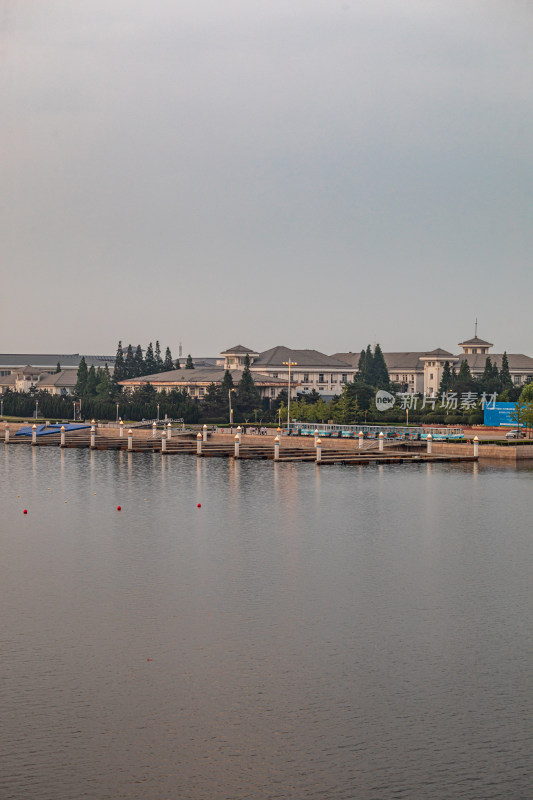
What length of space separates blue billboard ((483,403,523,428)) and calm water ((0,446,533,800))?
61.7 metres

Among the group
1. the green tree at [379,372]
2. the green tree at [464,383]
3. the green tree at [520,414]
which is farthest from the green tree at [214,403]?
the green tree at [520,414]

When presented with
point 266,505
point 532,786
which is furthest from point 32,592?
point 266,505

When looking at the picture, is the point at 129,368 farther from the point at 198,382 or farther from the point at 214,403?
the point at 214,403

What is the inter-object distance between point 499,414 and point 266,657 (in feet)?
307

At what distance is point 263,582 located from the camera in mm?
38094

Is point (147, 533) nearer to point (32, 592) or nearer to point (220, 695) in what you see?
point (32, 592)

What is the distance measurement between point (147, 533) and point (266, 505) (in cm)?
1285

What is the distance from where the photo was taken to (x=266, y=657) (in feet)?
93.6

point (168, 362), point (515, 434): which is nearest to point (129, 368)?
point (168, 362)

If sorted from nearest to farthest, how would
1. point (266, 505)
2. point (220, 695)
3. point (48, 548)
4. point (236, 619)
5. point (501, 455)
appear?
point (220, 695)
point (236, 619)
point (48, 548)
point (266, 505)
point (501, 455)

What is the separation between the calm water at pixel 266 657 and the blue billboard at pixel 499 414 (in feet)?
202

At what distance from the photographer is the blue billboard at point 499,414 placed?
116 m

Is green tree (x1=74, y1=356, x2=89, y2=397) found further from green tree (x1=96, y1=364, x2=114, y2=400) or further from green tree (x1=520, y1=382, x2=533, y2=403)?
green tree (x1=520, y1=382, x2=533, y2=403)

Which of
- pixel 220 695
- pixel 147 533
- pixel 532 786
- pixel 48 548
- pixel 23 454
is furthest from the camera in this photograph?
pixel 23 454
